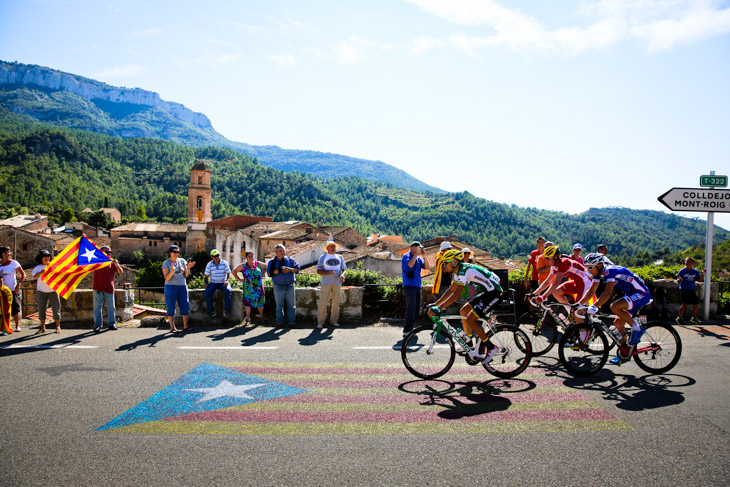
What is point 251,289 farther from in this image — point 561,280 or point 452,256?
point 561,280

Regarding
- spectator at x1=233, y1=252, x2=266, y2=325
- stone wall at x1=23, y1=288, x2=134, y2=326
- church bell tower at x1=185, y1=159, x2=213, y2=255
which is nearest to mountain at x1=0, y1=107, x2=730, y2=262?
church bell tower at x1=185, y1=159, x2=213, y2=255

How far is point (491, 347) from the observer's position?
21.0 ft

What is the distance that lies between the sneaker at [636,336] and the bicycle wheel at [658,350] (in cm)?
9

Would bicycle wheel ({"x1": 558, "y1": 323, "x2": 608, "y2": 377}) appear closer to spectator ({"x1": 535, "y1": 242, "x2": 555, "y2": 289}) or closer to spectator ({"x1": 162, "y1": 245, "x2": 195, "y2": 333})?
spectator ({"x1": 535, "y1": 242, "x2": 555, "y2": 289})

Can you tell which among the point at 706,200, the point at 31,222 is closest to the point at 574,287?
the point at 706,200

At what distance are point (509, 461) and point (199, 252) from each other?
7766 centimetres

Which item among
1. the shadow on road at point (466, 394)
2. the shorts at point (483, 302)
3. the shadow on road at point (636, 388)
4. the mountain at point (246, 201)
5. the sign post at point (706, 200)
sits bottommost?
the shadow on road at point (466, 394)

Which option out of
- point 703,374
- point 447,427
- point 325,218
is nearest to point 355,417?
point 447,427

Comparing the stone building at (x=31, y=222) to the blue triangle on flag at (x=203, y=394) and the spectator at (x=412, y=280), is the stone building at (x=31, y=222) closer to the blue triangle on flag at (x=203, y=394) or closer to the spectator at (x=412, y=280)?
the spectator at (x=412, y=280)

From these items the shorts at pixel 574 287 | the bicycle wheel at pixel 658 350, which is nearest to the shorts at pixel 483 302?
the shorts at pixel 574 287

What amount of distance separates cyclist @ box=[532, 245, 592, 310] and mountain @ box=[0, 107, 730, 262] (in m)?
118

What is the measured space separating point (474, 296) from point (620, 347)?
2.19 m

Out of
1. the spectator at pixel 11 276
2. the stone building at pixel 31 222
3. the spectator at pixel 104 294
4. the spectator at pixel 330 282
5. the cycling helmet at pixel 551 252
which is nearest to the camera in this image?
the cycling helmet at pixel 551 252

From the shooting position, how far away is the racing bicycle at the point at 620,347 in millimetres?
6516
